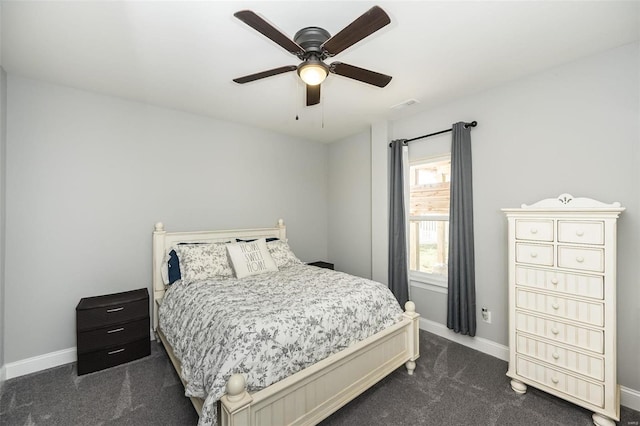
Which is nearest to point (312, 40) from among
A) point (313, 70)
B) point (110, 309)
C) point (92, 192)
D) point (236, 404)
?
point (313, 70)

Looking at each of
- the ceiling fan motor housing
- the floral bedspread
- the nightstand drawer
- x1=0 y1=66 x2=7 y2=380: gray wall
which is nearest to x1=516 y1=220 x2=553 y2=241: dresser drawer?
the floral bedspread

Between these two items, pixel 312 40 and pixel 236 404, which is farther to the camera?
pixel 312 40

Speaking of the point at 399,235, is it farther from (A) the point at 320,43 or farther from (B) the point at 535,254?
(A) the point at 320,43

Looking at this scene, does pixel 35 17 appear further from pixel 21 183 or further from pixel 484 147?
pixel 484 147

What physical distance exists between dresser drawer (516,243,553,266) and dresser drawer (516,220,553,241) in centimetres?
6

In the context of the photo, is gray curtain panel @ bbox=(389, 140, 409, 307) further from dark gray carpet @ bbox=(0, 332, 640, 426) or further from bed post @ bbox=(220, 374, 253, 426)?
bed post @ bbox=(220, 374, 253, 426)

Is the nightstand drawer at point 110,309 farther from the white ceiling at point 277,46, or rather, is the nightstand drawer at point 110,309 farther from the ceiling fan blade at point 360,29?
the ceiling fan blade at point 360,29

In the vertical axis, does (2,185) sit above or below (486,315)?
above

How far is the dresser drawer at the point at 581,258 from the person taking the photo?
1.83m

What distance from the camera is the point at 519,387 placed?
2121 millimetres

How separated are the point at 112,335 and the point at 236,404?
1.84m

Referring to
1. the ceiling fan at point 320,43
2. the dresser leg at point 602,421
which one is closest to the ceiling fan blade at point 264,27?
the ceiling fan at point 320,43

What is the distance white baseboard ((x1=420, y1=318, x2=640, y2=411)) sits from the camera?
6.40ft

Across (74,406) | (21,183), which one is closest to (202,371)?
(74,406)
